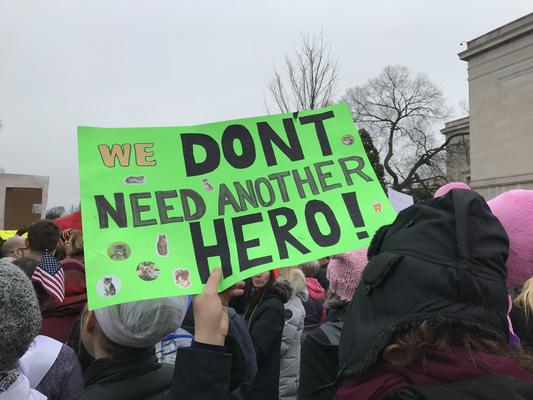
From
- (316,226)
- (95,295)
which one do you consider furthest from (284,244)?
(95,295)

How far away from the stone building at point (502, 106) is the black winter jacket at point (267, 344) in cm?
2163

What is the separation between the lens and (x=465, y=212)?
3.83 ft

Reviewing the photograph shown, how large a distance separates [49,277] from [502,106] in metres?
24.9

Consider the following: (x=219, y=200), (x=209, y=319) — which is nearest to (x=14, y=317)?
(x=209, y=319)

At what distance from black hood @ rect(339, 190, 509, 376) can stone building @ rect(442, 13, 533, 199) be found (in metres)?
23.4

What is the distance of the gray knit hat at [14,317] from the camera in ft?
4.62

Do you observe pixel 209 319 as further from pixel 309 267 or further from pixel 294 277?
pixel 309 267

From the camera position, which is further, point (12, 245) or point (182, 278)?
point (12, 245)

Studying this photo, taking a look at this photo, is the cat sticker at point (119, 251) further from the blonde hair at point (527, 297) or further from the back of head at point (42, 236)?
the back of head at point (42, 236)

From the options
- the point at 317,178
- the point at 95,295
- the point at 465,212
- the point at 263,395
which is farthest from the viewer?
the point at 263,395

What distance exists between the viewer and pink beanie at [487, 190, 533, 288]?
5.62ft

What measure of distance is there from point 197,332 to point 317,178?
75 cm

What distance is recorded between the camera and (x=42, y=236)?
4.07 m

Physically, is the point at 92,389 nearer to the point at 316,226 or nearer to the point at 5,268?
the point at 5,268
